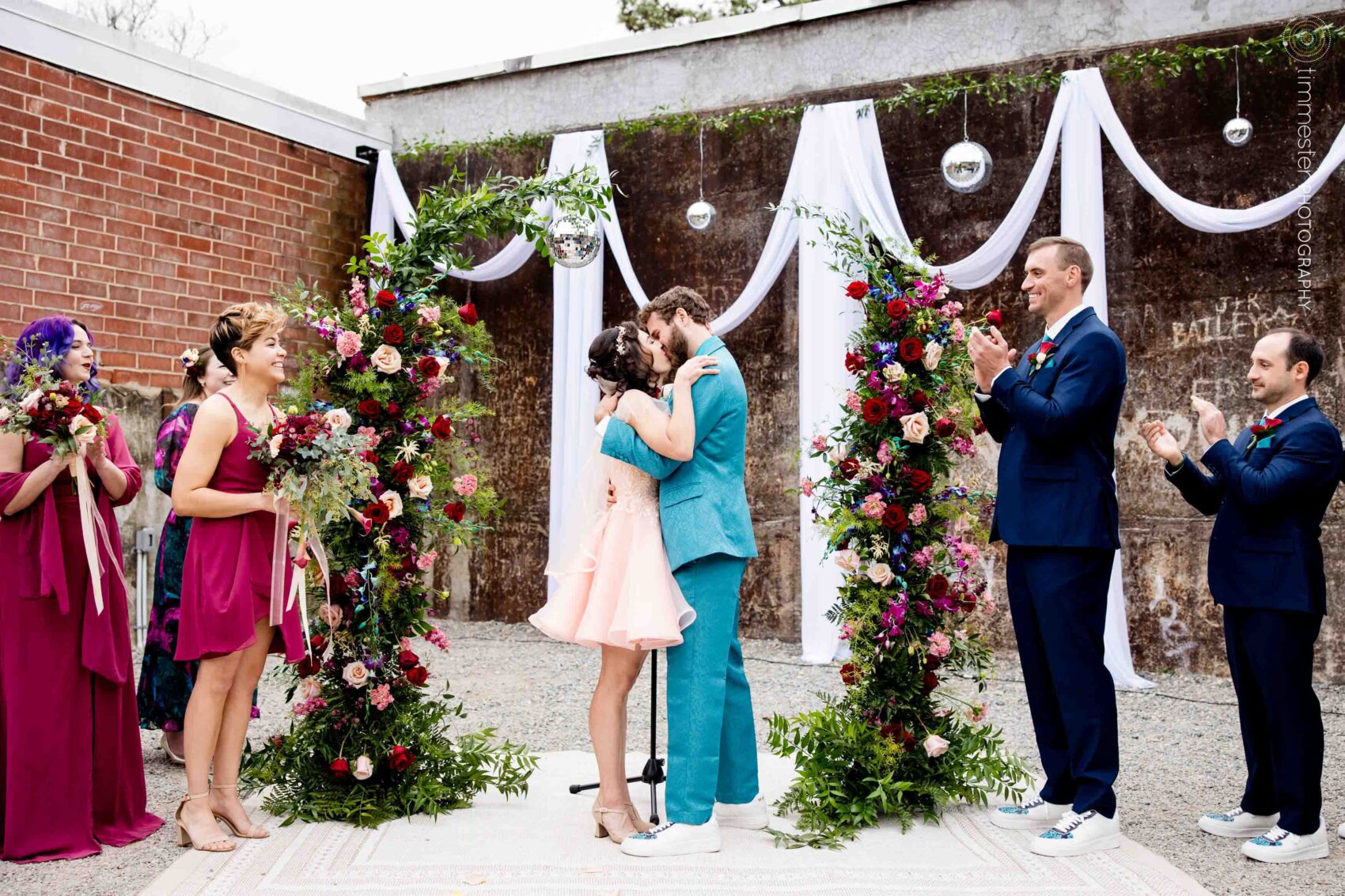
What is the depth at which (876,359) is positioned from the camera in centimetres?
442

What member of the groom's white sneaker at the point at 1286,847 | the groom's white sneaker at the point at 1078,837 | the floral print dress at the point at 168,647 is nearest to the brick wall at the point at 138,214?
the floral print dress at the point at 168,647

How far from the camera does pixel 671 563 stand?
12.9ft

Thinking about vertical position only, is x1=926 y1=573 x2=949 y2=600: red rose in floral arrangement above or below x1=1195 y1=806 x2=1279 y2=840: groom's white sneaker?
above

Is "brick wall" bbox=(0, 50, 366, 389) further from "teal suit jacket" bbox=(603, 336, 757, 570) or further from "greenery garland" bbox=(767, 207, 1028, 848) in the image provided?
"greenery garland" bbox=(767, 207, 1028, 848)

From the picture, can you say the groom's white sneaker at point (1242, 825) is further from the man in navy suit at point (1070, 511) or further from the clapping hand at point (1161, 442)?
the clapping hand at point (1161, 442)

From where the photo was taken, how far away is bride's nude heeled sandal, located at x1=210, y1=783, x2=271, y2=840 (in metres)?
4.04

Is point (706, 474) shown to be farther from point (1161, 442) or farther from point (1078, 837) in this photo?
point (1078, 837)

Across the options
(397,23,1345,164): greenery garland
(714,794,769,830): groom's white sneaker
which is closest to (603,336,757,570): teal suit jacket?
(714,794,769,830): groom's white sneaker

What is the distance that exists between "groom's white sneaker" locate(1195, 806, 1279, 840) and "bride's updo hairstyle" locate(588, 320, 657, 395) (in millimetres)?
2592

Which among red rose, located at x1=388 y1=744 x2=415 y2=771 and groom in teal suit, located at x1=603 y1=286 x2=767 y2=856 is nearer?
groom in teal suit, located at x1=603 y1=286 x2=767 y2=856

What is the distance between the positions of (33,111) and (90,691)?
459 cm

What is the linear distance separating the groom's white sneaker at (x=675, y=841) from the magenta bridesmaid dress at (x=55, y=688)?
5.74ft

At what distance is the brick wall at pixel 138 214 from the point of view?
7082 millimetres

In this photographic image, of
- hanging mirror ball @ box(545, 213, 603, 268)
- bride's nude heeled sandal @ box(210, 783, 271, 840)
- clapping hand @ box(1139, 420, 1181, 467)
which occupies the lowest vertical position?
bride's nude heeled sandal @ box(210, 783, 271, 840)
